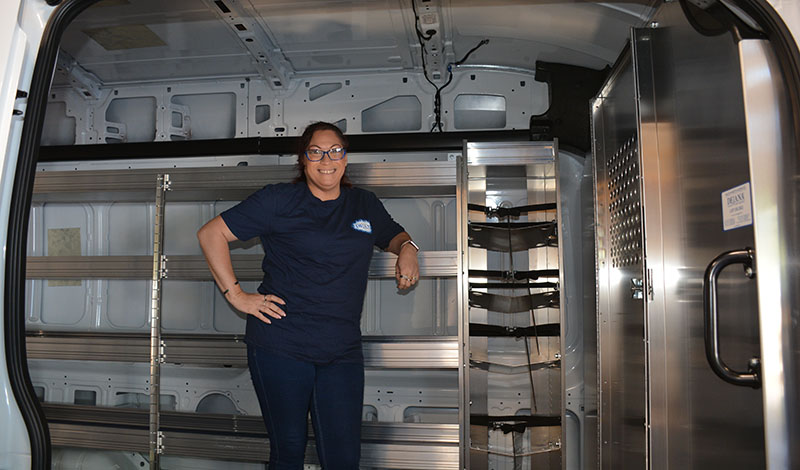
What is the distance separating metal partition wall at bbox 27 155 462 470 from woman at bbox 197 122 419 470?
24.4 inches

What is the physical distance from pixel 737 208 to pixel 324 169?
159cm

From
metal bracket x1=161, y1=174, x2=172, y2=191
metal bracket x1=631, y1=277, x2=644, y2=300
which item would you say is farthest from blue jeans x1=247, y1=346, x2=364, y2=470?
metal bracket x1=161, y1=174, x2=172, y2=191

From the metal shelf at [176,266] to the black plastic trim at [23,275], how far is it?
1868mm

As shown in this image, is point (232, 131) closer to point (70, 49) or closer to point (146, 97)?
point (146, 97)

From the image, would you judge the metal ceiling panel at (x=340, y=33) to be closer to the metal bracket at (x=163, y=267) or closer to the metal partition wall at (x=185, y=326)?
the metal partition wall at (x=185, y=326)

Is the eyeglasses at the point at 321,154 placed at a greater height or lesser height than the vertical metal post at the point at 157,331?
greater

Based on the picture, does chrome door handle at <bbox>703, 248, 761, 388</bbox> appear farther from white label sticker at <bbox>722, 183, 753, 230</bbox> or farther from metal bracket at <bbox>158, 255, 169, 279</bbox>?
metal bracket at <bbox>158, 255, 169, 279</bbox>

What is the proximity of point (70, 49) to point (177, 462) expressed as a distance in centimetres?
262

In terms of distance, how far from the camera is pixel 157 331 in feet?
11.0

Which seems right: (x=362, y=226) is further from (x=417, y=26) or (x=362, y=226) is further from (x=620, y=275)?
(x=620, y=275)

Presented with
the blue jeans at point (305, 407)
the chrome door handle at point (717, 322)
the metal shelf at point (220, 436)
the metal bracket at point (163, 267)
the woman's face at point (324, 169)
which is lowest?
the metal shelf at point (220, 436)

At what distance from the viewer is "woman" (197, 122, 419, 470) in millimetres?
2412

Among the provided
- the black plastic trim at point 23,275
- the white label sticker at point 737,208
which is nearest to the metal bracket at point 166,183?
the black plastic trim at point 23,275

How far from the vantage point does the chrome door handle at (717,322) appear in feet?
5.08
